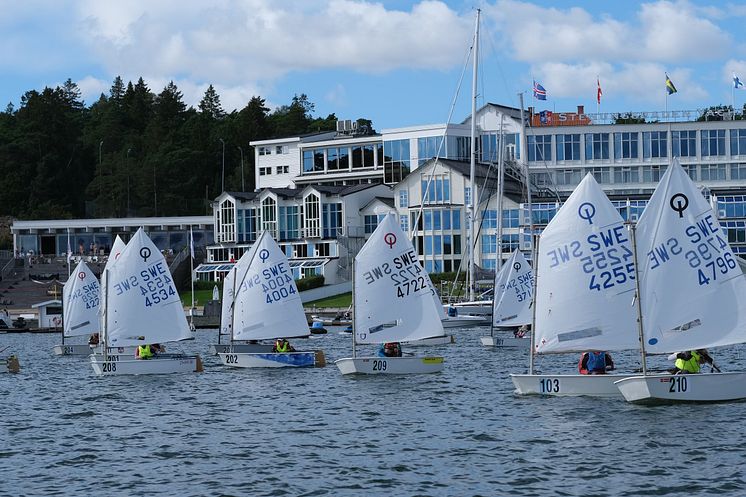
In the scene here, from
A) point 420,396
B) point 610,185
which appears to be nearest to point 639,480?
point 420,396

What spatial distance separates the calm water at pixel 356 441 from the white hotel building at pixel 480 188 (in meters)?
65.8

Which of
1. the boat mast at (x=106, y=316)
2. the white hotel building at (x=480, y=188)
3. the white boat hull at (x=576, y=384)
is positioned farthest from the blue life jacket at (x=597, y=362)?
the white hotel building at (x=480, y=188)

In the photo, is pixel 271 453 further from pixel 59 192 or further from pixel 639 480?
pixel 59 192

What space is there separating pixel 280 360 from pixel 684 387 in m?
20.6

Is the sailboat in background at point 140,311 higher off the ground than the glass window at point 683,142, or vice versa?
the glass window at point 683,142

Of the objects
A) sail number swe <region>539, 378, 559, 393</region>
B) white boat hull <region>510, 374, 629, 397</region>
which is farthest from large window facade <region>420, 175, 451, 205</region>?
sail number swe <region>539, 378, 559, 393</region>

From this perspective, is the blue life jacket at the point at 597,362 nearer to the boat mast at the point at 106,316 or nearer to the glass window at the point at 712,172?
the boat mast at the point at 106,316

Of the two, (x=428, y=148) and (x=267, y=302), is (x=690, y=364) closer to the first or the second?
(x=267, y=302)

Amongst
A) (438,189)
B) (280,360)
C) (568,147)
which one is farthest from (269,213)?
(280,360)

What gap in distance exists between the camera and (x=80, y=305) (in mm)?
65250

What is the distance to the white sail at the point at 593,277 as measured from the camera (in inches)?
1316

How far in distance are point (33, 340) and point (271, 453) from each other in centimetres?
5644

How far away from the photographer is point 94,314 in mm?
65875

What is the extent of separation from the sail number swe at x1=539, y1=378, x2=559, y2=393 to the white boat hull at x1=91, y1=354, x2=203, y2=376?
16.4 m
